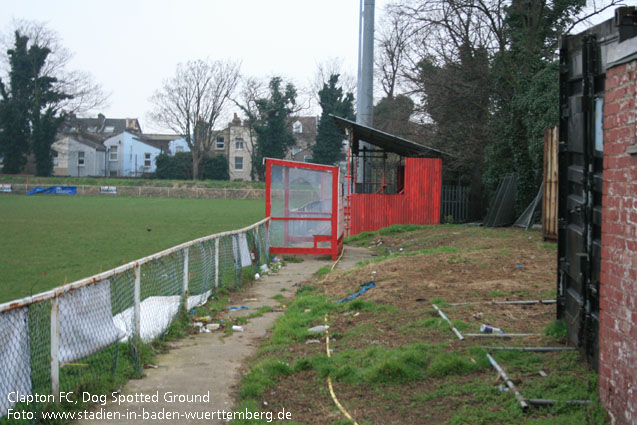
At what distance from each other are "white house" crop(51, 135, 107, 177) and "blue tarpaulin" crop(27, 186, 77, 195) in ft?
62.3

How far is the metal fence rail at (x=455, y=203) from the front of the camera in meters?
26.6

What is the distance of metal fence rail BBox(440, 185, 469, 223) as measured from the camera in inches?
1046

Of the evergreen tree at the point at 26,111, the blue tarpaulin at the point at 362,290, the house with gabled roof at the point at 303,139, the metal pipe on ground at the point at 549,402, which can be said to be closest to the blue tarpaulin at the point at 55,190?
the evergreen tree at the point at 26,111

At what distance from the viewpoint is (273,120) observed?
75000 mm

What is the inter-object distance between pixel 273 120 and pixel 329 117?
6895 millimetres

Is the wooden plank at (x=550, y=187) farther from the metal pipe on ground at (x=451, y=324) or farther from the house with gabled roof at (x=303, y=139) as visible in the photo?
the house with gabled roof at (x=303, y=139)

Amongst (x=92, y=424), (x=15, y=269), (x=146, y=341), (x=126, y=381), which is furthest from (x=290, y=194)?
(x=92, y=424)

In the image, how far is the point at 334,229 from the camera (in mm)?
16953

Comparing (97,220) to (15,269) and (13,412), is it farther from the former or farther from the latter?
(13,412)

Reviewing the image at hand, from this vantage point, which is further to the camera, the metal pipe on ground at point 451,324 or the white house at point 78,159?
the white house at point 78,159

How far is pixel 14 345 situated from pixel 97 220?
28379mm

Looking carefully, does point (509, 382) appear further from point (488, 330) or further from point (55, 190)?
point (55, 190)

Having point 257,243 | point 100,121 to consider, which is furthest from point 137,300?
point 100,121

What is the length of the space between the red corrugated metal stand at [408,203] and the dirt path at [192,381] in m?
14.6
